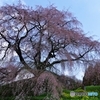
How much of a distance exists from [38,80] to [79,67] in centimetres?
218

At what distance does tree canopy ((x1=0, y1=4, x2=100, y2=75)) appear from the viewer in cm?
1080

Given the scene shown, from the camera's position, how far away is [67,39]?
10875mm

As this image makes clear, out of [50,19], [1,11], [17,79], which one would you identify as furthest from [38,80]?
[1,11]

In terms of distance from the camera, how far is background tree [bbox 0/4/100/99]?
35.4 feet

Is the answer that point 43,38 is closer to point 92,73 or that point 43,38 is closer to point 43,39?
point 43,39

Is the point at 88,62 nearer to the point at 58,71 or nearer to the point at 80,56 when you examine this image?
the point at 80,56

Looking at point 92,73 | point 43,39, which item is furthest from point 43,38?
point 92,73

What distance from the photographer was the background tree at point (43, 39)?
10797 mm

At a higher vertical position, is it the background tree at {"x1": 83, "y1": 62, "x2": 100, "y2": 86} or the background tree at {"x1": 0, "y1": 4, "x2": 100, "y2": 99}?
the background tree at {"x1": 0, "y1": 4, "x2": 100, "y2": 99}

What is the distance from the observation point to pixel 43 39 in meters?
A: 10.8

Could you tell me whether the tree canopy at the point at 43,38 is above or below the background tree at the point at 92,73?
above

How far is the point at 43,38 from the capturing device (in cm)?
1086

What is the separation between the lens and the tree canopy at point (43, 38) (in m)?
10.8

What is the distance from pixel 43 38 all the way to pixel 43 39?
48mm
